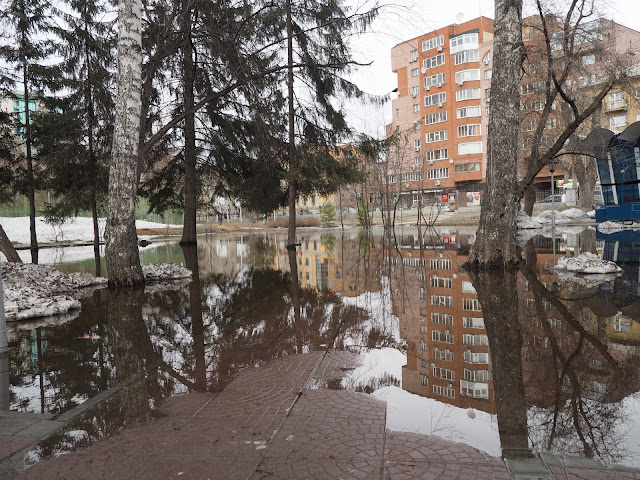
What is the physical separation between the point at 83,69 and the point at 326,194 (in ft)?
38.6

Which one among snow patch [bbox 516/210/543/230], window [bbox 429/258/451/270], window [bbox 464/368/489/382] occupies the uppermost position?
snow patch [bbox 516/210/543/230]

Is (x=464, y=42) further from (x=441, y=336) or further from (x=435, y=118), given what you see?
(x=441, y=336)

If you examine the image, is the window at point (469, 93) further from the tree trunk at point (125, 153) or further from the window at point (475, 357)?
the window at point (475, 357)

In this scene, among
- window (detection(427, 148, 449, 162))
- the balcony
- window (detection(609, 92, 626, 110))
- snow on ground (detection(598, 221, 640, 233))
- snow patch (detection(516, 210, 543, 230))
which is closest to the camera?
snow on ground (detection(598, 221, 640, 233))

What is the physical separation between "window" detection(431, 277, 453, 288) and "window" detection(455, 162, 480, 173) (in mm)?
50191

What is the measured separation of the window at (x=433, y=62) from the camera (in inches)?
2317

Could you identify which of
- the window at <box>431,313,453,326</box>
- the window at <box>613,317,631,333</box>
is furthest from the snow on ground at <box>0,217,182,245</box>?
the window at <box>613,317,631,333</box>

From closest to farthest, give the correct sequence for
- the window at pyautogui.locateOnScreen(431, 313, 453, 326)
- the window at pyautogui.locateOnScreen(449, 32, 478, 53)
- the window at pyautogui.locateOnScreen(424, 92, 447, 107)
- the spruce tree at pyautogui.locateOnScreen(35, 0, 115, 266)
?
the window at pyautogui.locateOnScreen(431, 313, 453, 326), the spruce tree at pyautogui.locateOnScreen(35, 0, 115, 266), the window at pyautogui.locateOnScreen(449, 32, 478, 53), the window at pyautogui.locateOnScreen(424, 92, 447, 107)

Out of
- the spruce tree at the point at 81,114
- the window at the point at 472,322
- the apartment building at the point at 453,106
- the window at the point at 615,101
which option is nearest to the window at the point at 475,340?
the window at the point at 472,322

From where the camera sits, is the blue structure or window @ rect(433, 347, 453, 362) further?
the blue structure

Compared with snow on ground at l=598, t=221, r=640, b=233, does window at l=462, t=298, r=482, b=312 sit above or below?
below

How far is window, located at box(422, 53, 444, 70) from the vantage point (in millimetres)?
58844

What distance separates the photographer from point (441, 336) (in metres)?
5.57

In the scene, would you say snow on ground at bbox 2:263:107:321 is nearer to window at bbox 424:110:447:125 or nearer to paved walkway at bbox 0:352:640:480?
paved walkway at bbox 0:352:640:480
